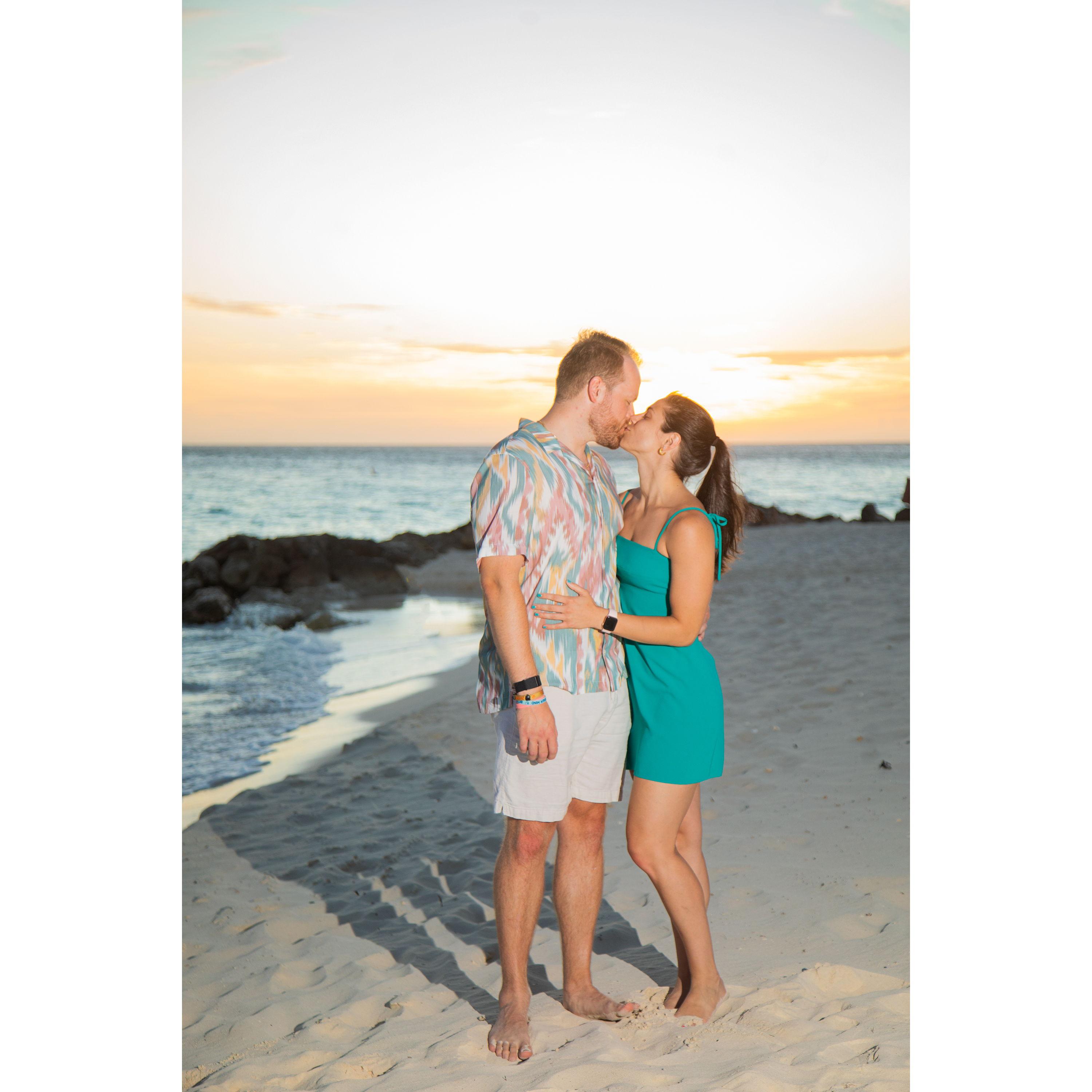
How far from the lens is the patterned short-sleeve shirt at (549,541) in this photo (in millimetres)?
3047

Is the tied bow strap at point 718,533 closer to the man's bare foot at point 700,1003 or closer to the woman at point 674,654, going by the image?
Answer: the woman at point 674,654

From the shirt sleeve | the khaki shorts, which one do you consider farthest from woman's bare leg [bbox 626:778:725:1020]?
the shirt sleeve

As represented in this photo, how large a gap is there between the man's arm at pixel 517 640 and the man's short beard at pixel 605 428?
21.2 inches

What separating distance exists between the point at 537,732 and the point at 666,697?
0.49m

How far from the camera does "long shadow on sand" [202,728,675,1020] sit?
13.1ft

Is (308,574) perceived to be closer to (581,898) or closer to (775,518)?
(775,518)

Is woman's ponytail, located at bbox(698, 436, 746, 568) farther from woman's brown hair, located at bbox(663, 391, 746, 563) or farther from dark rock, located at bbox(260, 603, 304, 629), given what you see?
dark rock, located at bbox(260, 603, 304, 629)

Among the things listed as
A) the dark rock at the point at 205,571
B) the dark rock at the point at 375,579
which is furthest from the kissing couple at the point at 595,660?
the dark rock at the point at 205,571

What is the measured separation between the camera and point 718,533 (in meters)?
3.34
